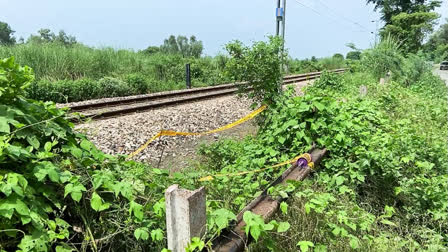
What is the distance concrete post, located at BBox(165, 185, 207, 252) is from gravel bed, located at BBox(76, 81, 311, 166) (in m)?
3.18

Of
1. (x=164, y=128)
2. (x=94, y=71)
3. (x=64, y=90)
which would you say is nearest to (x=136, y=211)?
(x=164, y=128)

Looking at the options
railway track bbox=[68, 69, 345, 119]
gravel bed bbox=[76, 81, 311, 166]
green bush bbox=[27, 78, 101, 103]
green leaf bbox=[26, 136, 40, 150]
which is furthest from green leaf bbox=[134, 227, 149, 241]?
green bush bbox=[27, 78, 101, 103]

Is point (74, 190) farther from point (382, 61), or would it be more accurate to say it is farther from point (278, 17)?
point (382, 61)

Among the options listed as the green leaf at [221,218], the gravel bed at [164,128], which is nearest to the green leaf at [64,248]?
the green leaf at [221,218]

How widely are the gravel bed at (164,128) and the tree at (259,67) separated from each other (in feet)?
5.62

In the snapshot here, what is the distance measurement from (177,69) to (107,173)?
52.4 feet

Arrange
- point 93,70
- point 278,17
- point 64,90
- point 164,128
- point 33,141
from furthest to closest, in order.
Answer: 1. point 93,70
2. point 278,17
3. point 64,90
4. point 164,128
5. point 33,141

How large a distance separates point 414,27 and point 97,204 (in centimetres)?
3880

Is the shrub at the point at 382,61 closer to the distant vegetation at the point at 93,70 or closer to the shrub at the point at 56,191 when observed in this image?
the distant vegetation at the point at 93,70

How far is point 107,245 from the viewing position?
1.83 meters

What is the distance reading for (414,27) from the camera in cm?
3244

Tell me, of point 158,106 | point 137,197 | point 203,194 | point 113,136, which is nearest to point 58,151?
point 137,197

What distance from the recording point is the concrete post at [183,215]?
1371 millimetres

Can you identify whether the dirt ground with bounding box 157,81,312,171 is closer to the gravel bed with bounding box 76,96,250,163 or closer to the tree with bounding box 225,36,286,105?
the gravel bed with bounding box 76,96,250,163
